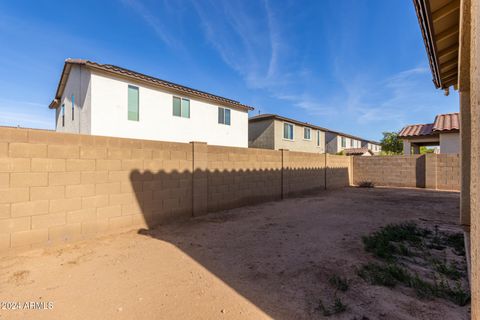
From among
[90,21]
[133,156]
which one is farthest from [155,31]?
[133,156]

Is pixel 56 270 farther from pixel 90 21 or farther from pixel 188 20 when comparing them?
pixel 188 20

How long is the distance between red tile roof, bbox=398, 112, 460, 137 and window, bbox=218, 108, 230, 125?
12.2 metres

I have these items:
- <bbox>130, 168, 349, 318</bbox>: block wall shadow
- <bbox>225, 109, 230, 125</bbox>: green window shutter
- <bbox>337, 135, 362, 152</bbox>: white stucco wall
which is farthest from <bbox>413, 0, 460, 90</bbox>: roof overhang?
<bbox>337, 135, 362, 152</bbox>: white stucco wall

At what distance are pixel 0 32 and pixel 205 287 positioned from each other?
11.1 metres

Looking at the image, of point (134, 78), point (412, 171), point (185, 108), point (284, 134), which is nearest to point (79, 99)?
point (134, 78)

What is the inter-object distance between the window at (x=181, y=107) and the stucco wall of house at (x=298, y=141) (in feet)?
29.2

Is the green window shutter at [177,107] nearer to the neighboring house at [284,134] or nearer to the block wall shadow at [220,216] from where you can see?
the block wall shadow at [220,216]

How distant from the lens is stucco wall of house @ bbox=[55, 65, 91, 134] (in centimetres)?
1072

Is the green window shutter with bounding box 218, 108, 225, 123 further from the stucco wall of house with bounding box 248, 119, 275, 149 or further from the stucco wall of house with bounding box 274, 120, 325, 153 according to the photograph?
the stucco wall of house with bounding box 274, 120, 325, 153

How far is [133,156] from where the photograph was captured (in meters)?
5.17

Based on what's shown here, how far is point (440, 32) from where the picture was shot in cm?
329

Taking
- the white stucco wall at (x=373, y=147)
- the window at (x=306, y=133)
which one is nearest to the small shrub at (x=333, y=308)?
the window at (x=306, y=133)

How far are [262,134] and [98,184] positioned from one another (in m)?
17.6

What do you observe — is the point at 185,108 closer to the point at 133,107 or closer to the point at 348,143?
the point at 133,107
